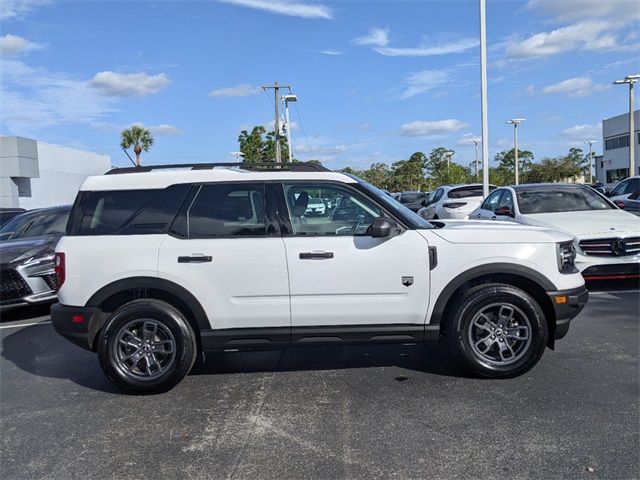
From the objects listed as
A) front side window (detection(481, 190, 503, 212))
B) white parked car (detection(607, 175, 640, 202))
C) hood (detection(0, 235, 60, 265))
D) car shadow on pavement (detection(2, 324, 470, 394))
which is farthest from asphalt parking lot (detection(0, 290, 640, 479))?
white parked car (detection(607, 175, 640, 202))

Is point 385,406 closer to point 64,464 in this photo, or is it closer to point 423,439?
point 423,439

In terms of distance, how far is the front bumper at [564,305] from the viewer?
15.8ft

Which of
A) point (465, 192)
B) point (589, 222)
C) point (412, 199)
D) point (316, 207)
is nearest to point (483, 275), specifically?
point (316, 207)

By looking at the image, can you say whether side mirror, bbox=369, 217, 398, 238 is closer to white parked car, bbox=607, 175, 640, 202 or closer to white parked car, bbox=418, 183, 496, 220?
white parked car, bbox=418, 183, 496, 220

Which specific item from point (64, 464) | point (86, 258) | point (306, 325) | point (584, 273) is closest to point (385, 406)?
point (306, 325)

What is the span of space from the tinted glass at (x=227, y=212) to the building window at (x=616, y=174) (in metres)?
64.5

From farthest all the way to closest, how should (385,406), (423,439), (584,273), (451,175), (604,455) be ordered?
(451,175) → (584,273) → (385,406) → (423,439) → (604,455)

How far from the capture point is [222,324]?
4809mm

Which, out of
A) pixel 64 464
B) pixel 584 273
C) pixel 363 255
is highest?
pixel 363 255

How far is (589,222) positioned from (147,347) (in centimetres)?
675

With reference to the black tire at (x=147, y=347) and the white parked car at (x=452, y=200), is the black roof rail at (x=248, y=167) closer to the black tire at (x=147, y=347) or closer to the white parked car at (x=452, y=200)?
the black tire at (x=147, y=347)

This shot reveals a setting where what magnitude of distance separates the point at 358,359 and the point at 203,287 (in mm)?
1798

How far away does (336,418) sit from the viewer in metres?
4.18

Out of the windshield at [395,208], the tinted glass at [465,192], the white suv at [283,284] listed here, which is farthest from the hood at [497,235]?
the tinted glass at [465,192]
